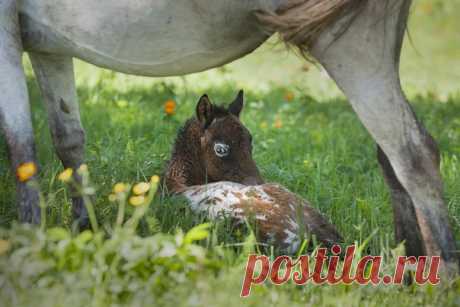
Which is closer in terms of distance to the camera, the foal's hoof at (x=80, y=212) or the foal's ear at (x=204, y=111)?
the foal's hoof at (x=80, y=212)

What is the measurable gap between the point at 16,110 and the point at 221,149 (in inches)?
54.6

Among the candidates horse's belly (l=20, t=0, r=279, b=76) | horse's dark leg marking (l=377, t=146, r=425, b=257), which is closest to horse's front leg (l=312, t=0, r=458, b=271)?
horse's dark leg marking (l=377, t=146, r=425, b=257)

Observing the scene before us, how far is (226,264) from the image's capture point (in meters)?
3.98

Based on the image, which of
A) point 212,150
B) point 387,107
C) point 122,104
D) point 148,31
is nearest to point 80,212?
point 212,150

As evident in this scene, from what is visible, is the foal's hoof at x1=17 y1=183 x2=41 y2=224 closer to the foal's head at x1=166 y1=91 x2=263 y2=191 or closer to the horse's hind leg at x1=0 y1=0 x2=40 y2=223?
the horse's hind leg at x1=0 y1=0 x2=40 y2=223

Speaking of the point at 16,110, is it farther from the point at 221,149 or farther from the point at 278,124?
the point at 278,124

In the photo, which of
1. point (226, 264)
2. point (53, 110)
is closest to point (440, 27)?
point (53, 110)

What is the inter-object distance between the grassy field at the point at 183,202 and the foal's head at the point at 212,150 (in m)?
0.35

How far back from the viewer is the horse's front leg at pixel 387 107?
171 inches

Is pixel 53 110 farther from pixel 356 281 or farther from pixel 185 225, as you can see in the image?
pixel 356 281

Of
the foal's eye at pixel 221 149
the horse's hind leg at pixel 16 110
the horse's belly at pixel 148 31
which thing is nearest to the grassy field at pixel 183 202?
→ the horse's hind leg at pixel 16 110

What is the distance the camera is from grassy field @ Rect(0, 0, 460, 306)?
11.8 feet

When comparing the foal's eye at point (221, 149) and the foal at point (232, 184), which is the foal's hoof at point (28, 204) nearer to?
the foal at point (232, 184)

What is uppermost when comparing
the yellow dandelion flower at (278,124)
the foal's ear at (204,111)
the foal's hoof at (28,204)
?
the foal's ear at (204,111)
